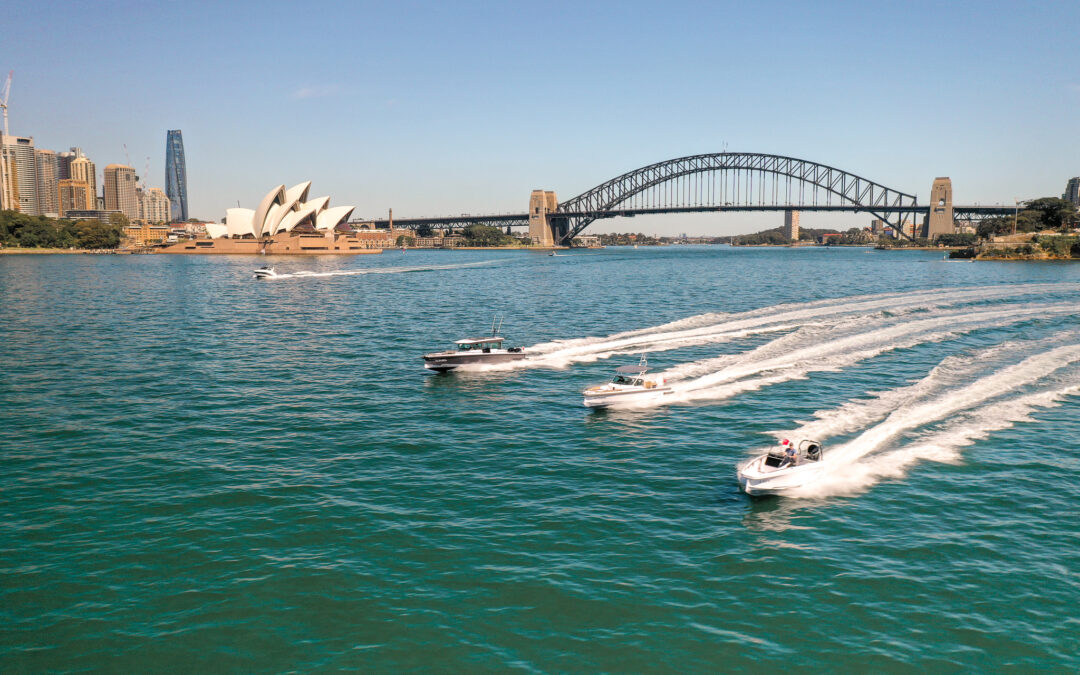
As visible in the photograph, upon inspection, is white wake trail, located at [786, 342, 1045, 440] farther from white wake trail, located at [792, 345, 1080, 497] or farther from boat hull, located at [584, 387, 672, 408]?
boat hull, located at [584, 387, 672, 408]

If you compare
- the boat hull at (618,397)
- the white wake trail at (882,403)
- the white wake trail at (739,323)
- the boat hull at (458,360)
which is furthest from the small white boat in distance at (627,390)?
the boat hull at (458,360)

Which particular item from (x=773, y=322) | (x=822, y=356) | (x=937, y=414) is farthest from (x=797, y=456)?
(x=773, y=322)

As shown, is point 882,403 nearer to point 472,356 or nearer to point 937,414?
point 937,414

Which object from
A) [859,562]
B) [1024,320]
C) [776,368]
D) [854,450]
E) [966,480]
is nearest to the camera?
[859,562]

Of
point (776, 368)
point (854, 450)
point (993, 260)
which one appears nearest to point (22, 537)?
point (854, 450)

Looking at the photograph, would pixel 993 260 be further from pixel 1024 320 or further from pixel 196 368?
pixel 196 368

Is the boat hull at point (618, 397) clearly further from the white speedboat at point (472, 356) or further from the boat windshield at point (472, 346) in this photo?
the boat windshield at point (472, 346)

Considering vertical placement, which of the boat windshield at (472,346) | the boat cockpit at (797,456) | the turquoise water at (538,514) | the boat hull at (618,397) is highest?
the boat windshield at (472,346)
